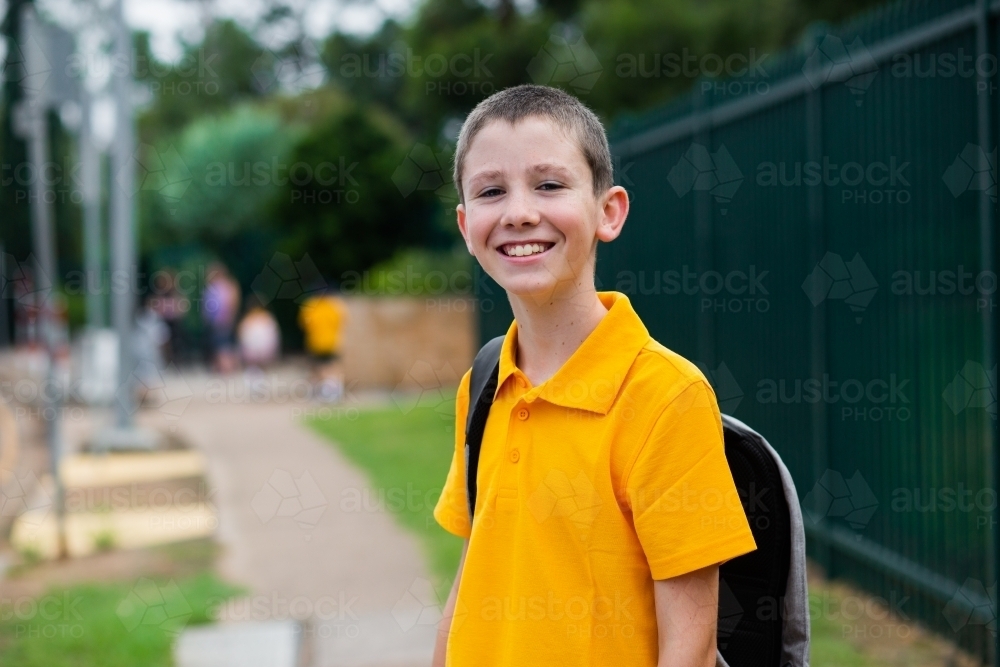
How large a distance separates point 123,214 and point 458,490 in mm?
9833

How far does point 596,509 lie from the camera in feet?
5.68

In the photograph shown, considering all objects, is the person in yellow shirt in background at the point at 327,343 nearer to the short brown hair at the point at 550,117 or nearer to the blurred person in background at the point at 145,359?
the blurred person in background at the point at 145,359

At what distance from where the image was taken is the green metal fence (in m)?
Result: 4.21

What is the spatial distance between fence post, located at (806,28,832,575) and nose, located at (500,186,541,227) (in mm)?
3762

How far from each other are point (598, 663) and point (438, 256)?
58.8ft

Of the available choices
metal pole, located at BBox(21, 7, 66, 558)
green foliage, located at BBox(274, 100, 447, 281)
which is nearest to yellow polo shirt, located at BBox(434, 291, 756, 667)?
metal pole, located at BBox(21, 7, 66, 558)

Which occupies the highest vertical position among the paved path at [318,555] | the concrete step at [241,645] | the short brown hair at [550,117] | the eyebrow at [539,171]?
the short brown hair at [550,117]

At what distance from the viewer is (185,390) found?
18328 millimetres

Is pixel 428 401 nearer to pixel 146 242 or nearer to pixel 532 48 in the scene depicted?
pixel 532 48

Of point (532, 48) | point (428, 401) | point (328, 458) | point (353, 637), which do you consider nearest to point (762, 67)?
point (353, 637)

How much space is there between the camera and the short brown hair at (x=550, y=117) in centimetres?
185

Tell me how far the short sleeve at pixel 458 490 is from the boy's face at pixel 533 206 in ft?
1.05

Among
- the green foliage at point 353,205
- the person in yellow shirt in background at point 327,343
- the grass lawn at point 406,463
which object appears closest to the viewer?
the grass lawn at point 406,463

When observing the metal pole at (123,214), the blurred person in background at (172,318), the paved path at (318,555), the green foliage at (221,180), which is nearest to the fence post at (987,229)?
A: the paved path at (318,555)
